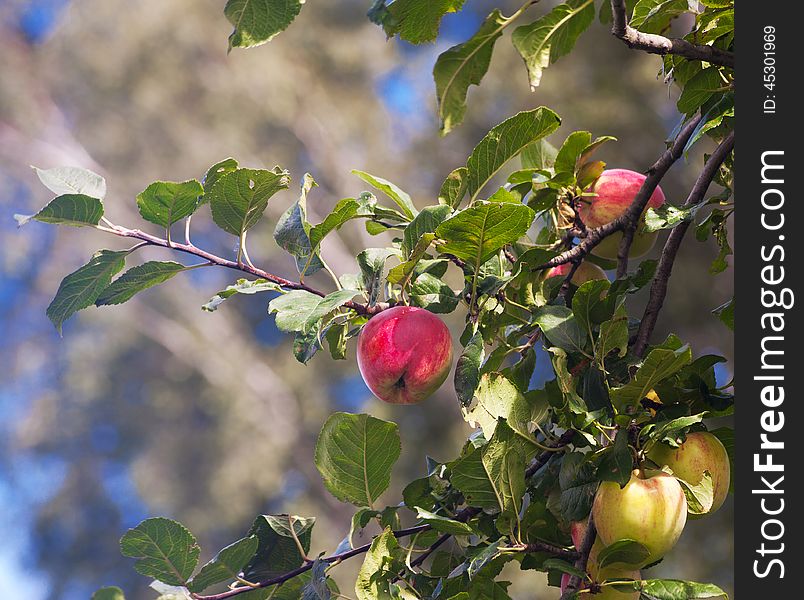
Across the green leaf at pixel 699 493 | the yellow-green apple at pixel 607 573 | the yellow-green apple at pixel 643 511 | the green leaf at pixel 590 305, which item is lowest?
the yellow-green apple at pixel 607 573

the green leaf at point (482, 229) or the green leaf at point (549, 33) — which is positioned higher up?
the green leaf at point (549, 33)

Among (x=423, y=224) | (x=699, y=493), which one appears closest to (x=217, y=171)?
(x=423, y=224)

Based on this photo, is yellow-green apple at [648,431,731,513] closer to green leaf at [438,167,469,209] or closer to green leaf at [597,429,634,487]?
green leaf at [597,429,634,487]

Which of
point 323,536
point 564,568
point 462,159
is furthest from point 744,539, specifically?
point 323,536

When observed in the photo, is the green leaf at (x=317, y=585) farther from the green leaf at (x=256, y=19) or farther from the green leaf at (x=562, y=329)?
the green leaf at (x=256, y=19)

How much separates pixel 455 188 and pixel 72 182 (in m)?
0.24

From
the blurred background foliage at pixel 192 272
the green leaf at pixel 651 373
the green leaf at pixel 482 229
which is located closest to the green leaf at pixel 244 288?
the green leaf at pixel 482 229

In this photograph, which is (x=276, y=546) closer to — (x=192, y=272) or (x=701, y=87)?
(x=701, y=87)

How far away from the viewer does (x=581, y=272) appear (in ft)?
2.08

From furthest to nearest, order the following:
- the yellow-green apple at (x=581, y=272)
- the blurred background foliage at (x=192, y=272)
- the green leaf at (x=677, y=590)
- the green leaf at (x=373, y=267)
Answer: the blurred background foliage at (x=192, y=272)
the yellow-green apple at (x=581, y=272)
the green leaf at (x=373, y=267)
the green leaf at (x=677, y=590)

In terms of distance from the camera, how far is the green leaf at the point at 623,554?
44 centimetres

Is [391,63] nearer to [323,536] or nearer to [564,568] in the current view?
[323,536]

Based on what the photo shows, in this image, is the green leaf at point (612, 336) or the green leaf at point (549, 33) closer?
the green leaf at point (612, 336)

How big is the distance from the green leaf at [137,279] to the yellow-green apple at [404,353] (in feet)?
0.42
